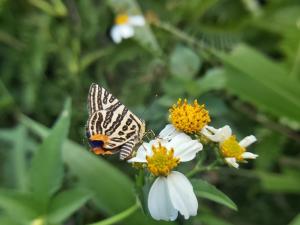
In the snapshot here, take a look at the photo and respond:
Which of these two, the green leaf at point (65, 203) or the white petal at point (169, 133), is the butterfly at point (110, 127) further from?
the green leaf at point (65, 203)

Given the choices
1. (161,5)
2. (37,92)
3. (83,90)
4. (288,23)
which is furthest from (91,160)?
(288,23)

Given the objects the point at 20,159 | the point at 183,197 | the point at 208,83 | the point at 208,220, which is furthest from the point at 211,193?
the point at 20,159

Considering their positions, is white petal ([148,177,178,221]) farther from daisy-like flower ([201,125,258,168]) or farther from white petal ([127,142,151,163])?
daisy-like flower ([201,125,258,168])

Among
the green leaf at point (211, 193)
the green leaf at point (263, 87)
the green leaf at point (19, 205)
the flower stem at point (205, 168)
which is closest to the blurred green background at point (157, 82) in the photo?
the green leaf at point (263, 87)

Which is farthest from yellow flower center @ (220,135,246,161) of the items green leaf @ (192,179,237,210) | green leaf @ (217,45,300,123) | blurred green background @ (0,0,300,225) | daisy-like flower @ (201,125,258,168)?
green leaf @ (217,45,300,123)

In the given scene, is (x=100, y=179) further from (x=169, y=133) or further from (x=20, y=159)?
(x=169, y=133)

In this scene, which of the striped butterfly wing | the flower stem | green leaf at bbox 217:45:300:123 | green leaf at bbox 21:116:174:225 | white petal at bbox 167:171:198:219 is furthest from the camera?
green leaf at bbox 217:45:300:123
